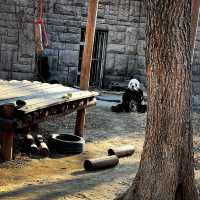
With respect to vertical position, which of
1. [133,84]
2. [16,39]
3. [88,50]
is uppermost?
[16,39]

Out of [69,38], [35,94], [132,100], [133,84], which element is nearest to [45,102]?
[35,94]

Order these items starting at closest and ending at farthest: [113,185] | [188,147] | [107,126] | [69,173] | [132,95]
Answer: [188,147]
[113,185]
[69,173]
[107,126]
[132,95]

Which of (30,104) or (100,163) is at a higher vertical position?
(30,104)

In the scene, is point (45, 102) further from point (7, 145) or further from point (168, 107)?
point (168, 107)

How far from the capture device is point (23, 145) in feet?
27.2

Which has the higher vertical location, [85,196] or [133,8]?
[133,8]

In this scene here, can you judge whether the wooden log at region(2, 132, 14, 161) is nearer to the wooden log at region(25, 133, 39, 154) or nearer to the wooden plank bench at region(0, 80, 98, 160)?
the wooden plank bench at region(0, 80, 98, 160)

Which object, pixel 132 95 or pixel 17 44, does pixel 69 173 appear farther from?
pixel 17 44

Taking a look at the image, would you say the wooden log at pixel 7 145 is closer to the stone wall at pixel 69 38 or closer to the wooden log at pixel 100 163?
the wooden log at pixel 100 163

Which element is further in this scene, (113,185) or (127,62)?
(127,62)

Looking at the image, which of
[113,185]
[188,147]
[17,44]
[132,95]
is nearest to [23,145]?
[113,185]

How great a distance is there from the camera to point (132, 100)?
42.1ft

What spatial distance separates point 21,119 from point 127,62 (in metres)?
9.75

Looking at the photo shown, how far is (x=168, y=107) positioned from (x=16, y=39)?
10.1m
